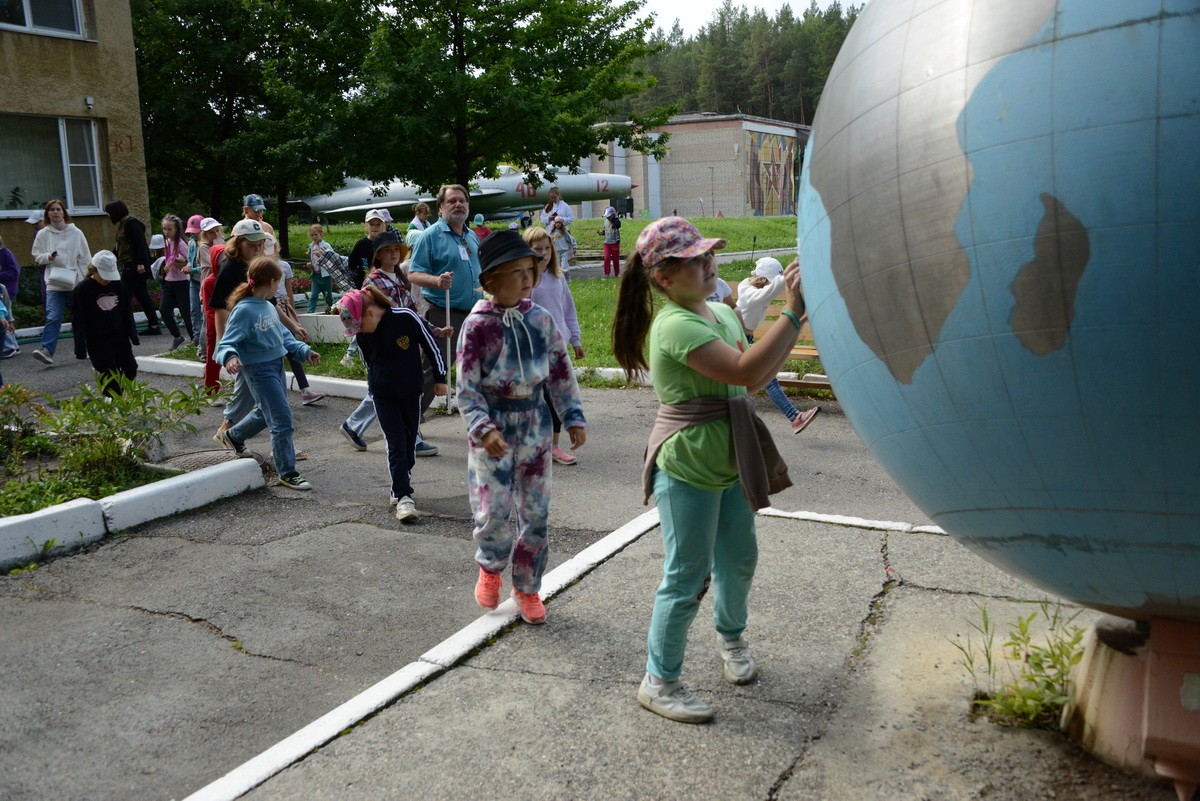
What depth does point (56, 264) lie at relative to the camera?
13180mm

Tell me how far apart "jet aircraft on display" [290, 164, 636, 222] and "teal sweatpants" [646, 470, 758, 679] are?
31.4m

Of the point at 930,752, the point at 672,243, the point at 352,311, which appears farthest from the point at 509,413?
the point at 352,311

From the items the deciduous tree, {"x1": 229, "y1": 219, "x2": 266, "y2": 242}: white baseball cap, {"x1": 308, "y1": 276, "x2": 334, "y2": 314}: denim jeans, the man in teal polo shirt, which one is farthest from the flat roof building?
the man in teal polo shirt

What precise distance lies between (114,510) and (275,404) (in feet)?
4.16

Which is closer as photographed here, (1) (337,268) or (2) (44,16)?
(1) (337,268)

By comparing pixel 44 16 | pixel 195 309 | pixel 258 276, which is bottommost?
pixel 195 309

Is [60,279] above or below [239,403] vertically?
above

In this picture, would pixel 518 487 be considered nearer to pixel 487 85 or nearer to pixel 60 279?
pixel 60 279

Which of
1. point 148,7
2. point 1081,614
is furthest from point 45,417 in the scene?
point 148,7

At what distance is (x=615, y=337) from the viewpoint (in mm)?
3814

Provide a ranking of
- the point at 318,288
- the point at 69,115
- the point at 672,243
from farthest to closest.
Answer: the point at 69,115
the point at 318,288
the point at 672,243

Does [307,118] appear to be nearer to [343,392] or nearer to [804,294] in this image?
[343,392]

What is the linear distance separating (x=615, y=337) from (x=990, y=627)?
1897 millimetres

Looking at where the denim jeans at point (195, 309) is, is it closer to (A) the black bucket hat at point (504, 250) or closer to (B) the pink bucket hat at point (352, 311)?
(B) the pink bucket hat at point (352, 311)
